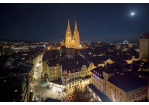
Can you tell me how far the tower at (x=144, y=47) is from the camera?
23.8m

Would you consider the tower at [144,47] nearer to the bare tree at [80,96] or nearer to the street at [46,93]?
the street at [46,93]

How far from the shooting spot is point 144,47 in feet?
80.4

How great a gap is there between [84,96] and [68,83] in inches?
147

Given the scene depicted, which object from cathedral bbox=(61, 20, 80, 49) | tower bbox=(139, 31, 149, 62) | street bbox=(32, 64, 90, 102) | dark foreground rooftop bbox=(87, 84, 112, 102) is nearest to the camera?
dark foreground rooftop bbox=(87, 84, 112, 102)

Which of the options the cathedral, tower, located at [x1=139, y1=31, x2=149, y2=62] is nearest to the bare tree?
tower, located at [x1=139, y1=31, x2=149, y2=62]

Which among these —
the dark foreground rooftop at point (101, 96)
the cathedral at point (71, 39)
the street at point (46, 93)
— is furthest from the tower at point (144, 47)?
the cathedral at point (71, 39)

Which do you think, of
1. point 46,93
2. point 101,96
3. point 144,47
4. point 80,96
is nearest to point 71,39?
point 144,47

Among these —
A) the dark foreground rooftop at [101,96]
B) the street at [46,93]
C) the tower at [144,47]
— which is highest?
the tower at [144,47]

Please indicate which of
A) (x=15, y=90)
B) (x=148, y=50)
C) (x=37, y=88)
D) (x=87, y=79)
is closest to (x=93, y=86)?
(x=87, y=79)

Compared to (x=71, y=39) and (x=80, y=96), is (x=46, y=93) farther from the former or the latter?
(x=71, y=39)

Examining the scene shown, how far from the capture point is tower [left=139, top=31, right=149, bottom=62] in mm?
23812

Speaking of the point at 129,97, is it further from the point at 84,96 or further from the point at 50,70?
the point at 50,70

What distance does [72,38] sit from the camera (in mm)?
45906

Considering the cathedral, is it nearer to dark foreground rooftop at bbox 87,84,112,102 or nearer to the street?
the street
